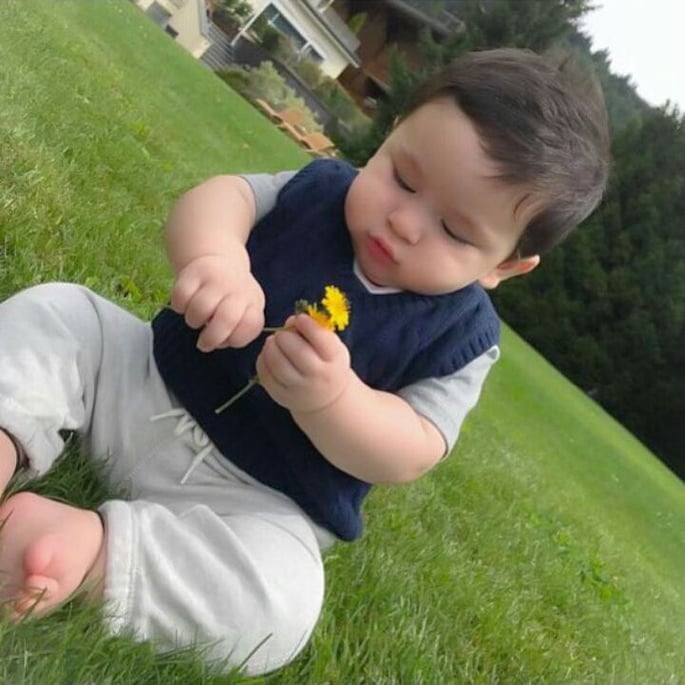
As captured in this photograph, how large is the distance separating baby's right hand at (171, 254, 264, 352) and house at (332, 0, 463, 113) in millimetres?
40985

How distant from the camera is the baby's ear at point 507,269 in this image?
233 cm

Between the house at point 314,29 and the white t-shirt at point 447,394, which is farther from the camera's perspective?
the house at point 314,29

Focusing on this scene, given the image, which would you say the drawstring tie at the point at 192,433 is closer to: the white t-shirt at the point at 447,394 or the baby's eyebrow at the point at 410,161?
the white t-shirt at the point at 447,394

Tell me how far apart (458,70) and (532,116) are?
0.22 meters

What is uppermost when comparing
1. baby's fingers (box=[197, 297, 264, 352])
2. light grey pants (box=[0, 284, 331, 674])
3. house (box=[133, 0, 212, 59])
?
baby's fingers (box=[197, 297, 264, 352])

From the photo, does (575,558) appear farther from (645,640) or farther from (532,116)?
(532,116)

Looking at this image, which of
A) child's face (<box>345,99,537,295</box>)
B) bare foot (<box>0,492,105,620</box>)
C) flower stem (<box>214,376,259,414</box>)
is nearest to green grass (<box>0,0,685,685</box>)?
bare foot (<box>0,492,105,620</box>)

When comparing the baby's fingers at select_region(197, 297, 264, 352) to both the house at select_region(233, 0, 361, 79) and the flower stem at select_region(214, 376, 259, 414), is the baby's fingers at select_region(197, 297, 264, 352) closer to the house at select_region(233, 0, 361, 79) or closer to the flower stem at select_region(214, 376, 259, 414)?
the flower stem at select_region(214, 376, 259, 414)

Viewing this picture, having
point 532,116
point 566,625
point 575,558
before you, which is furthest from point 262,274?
point 575,558

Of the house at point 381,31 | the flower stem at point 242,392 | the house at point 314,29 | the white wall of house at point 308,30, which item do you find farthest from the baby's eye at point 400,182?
the house at point 381,31

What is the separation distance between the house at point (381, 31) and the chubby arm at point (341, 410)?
40.9 m

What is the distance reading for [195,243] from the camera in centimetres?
214

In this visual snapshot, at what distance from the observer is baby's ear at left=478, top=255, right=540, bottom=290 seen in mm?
2330

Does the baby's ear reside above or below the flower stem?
above
